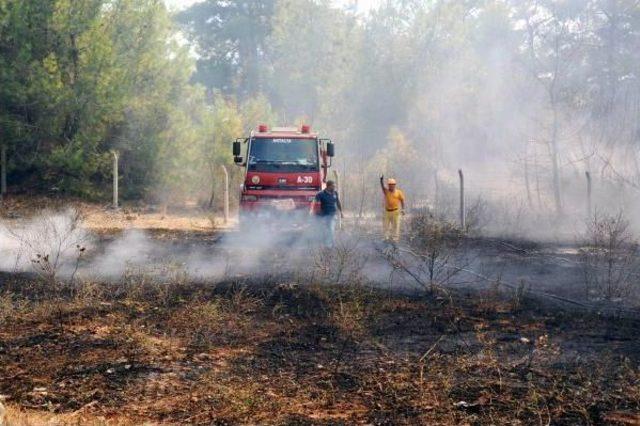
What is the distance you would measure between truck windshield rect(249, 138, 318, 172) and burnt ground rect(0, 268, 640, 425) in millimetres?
6706

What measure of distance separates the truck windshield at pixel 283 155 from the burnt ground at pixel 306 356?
6.71 m

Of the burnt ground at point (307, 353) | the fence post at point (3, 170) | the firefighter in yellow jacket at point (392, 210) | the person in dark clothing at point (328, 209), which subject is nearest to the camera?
the burnt ground at point (307, 353)

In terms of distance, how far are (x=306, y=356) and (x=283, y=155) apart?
984 centimetres

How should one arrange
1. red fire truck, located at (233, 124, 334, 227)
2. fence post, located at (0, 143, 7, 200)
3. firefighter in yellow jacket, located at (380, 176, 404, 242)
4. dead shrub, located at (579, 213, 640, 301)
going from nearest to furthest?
1. dead shrub, located at (579, 213, 640, 301)
2. firefighter in yellow jacket, located at (380, 176, 404, 242)
3. red fire truck, located at (233, 124, 334, 227)
4. fence post, located at (0, 143, 7, 200)

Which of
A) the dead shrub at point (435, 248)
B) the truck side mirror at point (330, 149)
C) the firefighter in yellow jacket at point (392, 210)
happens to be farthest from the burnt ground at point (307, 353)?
the truck side mirror at point (330, 149)

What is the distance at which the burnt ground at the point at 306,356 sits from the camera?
5.81 meters

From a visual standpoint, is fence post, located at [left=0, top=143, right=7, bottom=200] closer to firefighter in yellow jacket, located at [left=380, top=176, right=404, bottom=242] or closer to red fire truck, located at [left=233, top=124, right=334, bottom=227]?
red fire truck, located at [left=233, top=124, right=334, bottom=227]

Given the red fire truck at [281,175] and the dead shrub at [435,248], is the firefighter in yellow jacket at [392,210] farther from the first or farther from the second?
the dead shrub at [435,248]

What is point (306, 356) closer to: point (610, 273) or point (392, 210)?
point (610, 273)

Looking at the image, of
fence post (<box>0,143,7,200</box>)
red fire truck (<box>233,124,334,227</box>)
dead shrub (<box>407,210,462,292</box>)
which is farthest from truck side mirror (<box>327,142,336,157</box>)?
fence post (<box>0,143,7,200</box>)

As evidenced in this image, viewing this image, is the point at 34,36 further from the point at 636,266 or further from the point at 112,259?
the point at 636,266

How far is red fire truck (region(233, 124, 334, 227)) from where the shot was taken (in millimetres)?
16297

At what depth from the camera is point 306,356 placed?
7.27m

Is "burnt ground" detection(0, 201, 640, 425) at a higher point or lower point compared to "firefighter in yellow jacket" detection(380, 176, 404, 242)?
lower
